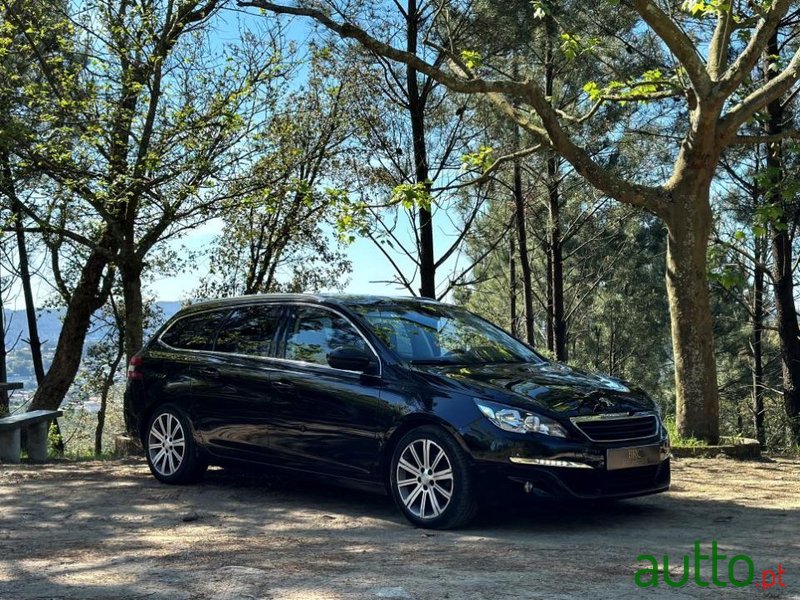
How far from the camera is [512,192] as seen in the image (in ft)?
87.5

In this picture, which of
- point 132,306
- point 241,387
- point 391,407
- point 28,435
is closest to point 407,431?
point 391,407

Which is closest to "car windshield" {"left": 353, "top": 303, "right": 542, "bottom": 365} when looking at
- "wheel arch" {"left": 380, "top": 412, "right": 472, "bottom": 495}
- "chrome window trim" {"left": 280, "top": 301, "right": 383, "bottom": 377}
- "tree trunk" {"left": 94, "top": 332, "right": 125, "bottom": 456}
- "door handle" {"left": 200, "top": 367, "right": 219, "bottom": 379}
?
"chrome window trim" {"left": 280, "top": 301, "right": 383, "bottom": 377}

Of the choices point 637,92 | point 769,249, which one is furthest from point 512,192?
point 637,92

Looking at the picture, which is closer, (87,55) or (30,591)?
(30,591)

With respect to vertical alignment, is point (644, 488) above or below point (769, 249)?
below

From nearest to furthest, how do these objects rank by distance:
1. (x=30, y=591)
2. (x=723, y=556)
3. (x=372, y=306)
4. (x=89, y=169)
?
1. (x=30, y=591)
2. (x=723, y=556)
3. (x=372, y=306)
4. (x=89, y=169)

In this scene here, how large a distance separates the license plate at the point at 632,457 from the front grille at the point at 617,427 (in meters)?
0.09

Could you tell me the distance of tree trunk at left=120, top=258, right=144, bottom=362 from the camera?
54.0 ft

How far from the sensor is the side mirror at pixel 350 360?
24.2 feet

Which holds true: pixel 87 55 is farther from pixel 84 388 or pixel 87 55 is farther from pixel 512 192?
pixel 84 388

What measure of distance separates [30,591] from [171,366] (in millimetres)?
4275

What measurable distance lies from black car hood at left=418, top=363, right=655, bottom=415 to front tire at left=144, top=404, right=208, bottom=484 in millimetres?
2810

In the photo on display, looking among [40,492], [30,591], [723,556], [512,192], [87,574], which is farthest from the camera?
[512,192]

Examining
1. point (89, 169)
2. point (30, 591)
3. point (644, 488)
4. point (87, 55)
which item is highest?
point (87, 55)
